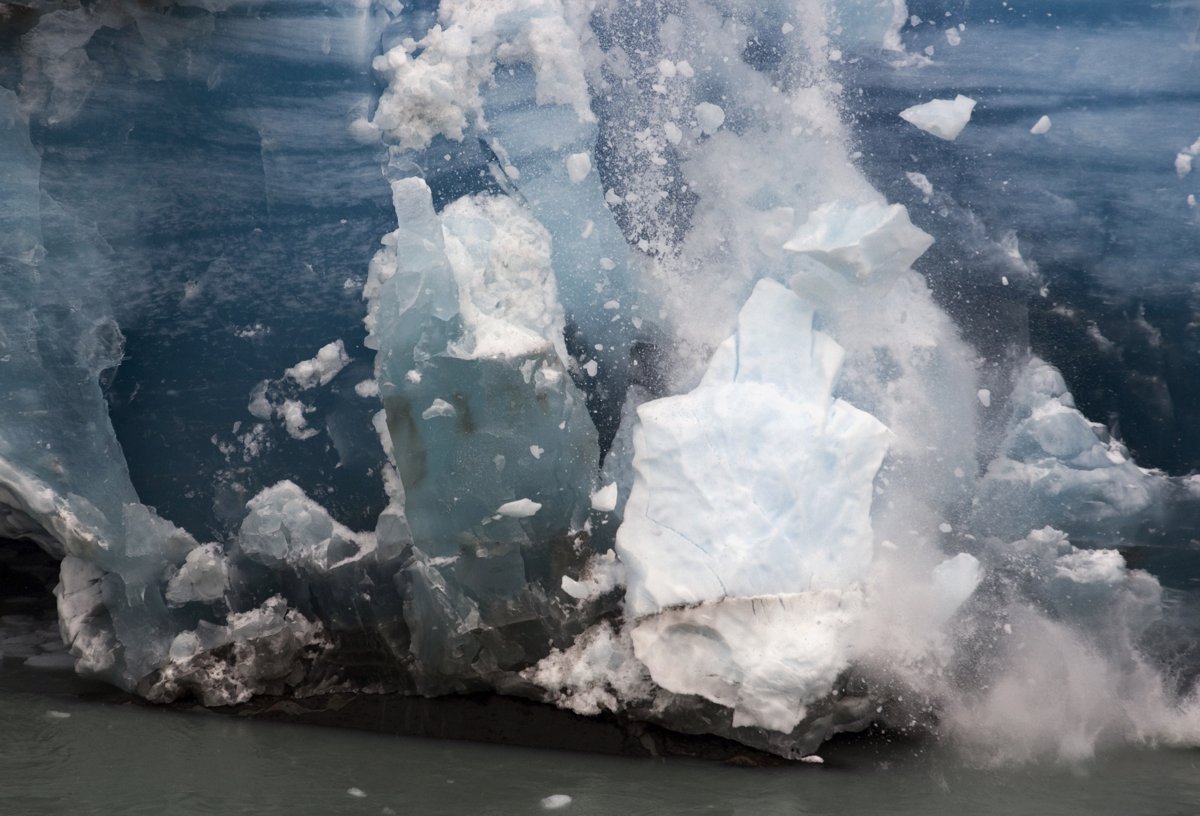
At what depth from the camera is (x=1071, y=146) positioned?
7.80 feet

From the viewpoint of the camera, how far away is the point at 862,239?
2291mm

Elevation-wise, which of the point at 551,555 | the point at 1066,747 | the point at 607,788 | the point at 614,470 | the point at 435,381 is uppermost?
the point at 435,381

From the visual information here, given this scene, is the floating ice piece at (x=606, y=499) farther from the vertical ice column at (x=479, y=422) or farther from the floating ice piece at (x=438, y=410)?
the floating ice piece at (x=438, y=410)

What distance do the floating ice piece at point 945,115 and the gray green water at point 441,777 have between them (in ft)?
4.75

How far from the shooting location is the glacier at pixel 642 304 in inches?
93.1

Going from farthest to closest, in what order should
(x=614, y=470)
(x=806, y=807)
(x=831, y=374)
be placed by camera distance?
(x=614, y=470) → (x=831, y=374) → (x=806, y=807)

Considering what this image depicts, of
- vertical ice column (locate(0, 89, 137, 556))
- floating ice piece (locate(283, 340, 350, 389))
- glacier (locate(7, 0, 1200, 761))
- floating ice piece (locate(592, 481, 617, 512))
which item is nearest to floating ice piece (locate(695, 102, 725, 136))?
glacier (locate(7, 0, 1200, 761))

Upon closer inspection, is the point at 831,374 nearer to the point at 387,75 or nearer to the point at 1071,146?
the point at 1071,146

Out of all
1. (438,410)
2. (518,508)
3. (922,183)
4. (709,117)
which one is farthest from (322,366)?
(922,183)

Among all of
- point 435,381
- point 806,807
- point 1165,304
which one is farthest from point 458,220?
point 1165,304

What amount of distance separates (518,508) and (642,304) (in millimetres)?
570

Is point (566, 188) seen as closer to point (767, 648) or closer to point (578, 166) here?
point (578, 166)

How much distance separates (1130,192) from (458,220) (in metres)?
1.57

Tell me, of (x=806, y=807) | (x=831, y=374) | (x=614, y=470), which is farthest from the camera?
(x=614, y=470)
